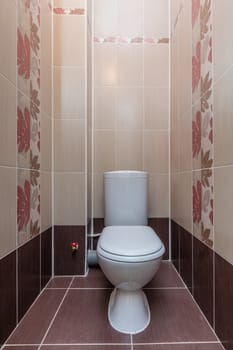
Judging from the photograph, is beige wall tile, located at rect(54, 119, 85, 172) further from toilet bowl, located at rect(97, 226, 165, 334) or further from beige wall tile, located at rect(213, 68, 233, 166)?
beige wall tile, located at rect(213, 68, 233, 166)

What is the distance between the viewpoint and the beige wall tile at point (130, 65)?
183cm

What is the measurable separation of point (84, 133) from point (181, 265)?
1090 mm

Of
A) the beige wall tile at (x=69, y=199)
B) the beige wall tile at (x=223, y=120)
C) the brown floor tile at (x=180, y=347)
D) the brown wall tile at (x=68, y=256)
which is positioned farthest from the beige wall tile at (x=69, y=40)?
the brown floor tile at (x=180, y=347)

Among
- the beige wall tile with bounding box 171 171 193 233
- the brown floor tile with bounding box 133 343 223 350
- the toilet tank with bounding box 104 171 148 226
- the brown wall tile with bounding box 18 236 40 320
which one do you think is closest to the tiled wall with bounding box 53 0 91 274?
the toilet tank with bounding box 104 171 148 226

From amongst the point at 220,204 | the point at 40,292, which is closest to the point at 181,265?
the point at 220,204

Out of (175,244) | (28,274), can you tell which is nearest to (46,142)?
(28,274)

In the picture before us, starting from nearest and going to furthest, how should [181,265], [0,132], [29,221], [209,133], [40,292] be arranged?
[0,132]
[209,133]
[29,221]
[40,292]
[181,265]

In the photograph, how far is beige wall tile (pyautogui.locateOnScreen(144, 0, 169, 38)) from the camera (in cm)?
183

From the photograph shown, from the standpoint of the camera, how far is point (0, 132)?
0.91 metres

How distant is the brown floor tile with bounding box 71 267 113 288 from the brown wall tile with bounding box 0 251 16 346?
48cm

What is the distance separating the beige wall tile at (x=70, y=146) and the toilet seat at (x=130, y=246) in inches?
22.0

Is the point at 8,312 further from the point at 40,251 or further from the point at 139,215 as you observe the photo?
the point at 139,215

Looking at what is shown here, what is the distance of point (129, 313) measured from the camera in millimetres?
1058

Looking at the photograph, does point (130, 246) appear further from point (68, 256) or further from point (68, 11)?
point (68, 11)
